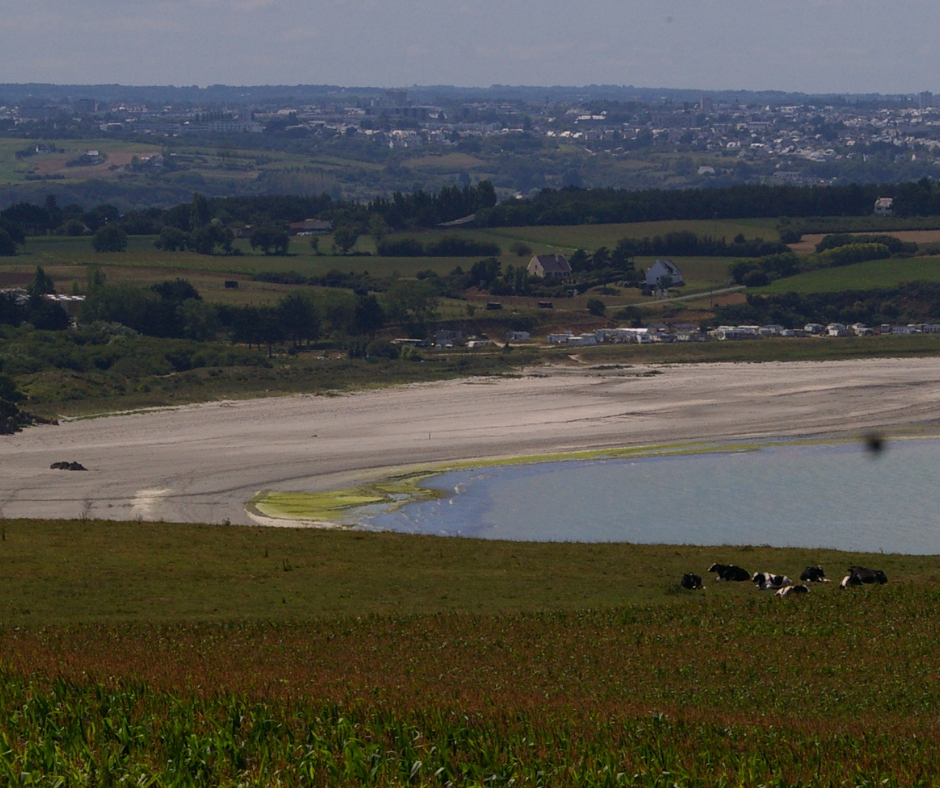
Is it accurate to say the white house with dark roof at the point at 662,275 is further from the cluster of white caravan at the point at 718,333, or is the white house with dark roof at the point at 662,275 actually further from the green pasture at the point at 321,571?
the green pasture at the point at 321,571

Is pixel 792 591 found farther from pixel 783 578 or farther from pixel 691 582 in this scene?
pixel 691 582

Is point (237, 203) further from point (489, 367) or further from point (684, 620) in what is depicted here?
point (684, 620)

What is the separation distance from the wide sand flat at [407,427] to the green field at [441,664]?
13.4m

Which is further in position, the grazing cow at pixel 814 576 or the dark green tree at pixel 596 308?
the dark green tree at pixel 596 308

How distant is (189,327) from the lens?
3285 inches

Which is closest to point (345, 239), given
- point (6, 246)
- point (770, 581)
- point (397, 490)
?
point (6, 246)

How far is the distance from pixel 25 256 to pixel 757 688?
102 meters

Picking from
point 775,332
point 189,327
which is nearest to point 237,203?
point 189,327

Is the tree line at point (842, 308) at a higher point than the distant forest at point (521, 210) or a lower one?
lower

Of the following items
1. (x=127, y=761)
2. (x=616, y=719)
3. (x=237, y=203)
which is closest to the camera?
(x=127, y=761)

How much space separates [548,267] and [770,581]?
8312 centimetres

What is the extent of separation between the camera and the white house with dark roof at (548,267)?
106125mm

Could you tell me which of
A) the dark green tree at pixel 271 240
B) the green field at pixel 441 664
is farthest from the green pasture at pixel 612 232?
the green field at pixel 441 664

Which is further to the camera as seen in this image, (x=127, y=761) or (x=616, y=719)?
(x=616, y=719)
